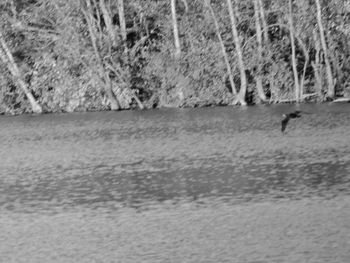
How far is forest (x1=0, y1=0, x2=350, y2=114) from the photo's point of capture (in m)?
51.3

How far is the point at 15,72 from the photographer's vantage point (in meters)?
55.3

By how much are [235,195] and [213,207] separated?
144cm

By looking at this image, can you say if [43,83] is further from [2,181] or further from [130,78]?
[2,181]

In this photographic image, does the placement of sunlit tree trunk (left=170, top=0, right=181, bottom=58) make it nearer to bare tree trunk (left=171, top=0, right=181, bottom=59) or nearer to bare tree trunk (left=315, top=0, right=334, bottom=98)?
bare tree trunk (left=171, top=0, right=181, bottom=59)

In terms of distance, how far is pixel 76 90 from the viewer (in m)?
54.4

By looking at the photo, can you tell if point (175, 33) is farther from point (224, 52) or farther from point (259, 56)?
point (259, 56)

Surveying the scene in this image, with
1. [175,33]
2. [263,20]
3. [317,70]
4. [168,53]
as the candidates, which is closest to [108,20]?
[168,53]

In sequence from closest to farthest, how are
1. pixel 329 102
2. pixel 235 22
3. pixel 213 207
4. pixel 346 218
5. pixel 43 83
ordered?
pixel 346 218 < pixel 213 207 < pixel 329 102 < pixel 235 22 < pixel 43 83

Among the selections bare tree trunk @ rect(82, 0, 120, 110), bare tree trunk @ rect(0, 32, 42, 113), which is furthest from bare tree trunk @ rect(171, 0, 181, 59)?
bare tree trunk @ rect(0, 32, 42, 113)

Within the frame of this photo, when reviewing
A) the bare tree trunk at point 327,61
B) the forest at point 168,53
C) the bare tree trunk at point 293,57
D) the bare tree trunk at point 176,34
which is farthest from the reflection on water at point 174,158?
the bare tree trunk at point 176,34

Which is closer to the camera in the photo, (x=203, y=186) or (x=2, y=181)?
(x=203, y=186)

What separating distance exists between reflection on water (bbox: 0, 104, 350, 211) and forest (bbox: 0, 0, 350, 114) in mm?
3991

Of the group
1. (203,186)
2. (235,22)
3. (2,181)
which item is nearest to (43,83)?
(235,22)

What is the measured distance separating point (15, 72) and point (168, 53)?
26.0 feet
